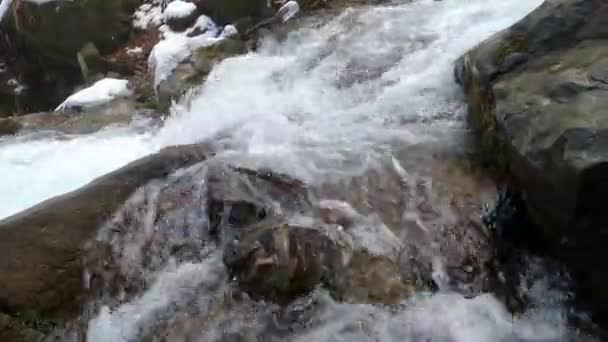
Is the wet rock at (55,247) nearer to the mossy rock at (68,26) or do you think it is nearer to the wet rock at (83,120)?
the wet rock at (83,120)

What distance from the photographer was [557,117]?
3.42 metres

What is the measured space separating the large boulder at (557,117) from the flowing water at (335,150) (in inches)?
12.6

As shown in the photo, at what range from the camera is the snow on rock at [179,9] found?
860 cm

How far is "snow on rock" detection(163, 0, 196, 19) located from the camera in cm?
860

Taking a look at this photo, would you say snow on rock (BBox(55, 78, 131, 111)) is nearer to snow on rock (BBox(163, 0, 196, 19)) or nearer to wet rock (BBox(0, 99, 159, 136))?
wet rock (BBox(0, 99, 159, 136))

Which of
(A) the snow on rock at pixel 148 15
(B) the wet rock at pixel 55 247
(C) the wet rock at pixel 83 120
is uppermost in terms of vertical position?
(B) the wet rock at pixel 55 247

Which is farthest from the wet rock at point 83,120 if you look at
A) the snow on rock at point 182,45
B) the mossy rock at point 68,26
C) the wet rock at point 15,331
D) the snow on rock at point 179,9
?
the wet rock at point 15,331

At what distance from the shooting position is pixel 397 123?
494cm

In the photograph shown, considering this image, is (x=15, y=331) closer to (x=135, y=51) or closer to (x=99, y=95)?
(x=99, y=95)

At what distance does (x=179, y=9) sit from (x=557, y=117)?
6.42 meters

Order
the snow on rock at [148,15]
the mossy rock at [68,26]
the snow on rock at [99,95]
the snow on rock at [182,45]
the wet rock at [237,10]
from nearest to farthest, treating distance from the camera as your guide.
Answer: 1. the snow on rock at [182,45]
2. the snow on rock at [99,95]
3. the wet rock at [237,10]
4. the mossy rock at [68,26]
5. the snow on rock at [148,15]

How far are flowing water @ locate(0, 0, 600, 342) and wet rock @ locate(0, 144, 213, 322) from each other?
18cm

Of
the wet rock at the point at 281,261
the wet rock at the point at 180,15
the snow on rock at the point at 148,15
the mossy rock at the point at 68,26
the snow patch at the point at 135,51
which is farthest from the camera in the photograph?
the snow on rock at the point at 148,15

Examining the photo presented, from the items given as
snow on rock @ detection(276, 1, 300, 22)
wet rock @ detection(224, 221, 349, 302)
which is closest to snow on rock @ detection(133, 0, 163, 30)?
snow on rock @ detection(276, 1, 300, 22)
